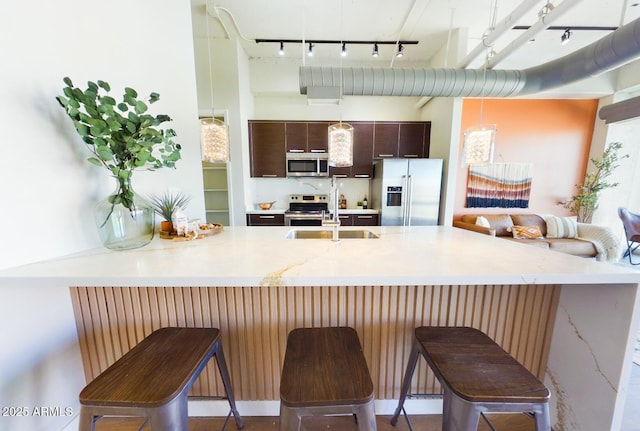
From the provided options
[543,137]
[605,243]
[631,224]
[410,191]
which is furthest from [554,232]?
[410,191]

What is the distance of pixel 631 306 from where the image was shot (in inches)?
37.3

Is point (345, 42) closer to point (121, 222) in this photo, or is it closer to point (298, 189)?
point (298, 189)

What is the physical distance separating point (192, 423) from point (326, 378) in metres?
1.12

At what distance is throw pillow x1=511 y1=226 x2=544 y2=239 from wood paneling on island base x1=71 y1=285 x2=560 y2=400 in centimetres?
319

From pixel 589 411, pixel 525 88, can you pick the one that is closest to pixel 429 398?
pixel 589 411

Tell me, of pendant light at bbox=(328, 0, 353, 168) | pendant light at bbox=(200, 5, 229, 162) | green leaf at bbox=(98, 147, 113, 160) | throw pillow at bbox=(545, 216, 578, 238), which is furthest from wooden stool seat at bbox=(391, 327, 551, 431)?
throw pillow at bbox=(545, 216, 578, 238)

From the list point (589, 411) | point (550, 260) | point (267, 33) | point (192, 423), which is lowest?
point (192, 423)

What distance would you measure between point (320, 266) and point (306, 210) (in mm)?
3059

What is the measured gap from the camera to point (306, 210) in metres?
4.05

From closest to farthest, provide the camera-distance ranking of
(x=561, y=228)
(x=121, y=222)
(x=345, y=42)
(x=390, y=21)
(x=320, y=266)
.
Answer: (x=320, y=266) → (x=121, y=222) → (x=390, y=21) → (x=345, y=42) → (x=561, y=228)

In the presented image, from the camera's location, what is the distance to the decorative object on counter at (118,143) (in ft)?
3.41

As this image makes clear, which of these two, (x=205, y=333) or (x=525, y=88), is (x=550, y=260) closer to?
(x=205, y=333)

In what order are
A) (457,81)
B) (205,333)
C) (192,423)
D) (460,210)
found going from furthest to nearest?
1. (460,210)
2. (457,81)
3. (192,423)
4. (205,333)

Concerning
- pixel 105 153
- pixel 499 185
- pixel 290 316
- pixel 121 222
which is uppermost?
pixel 105 153
